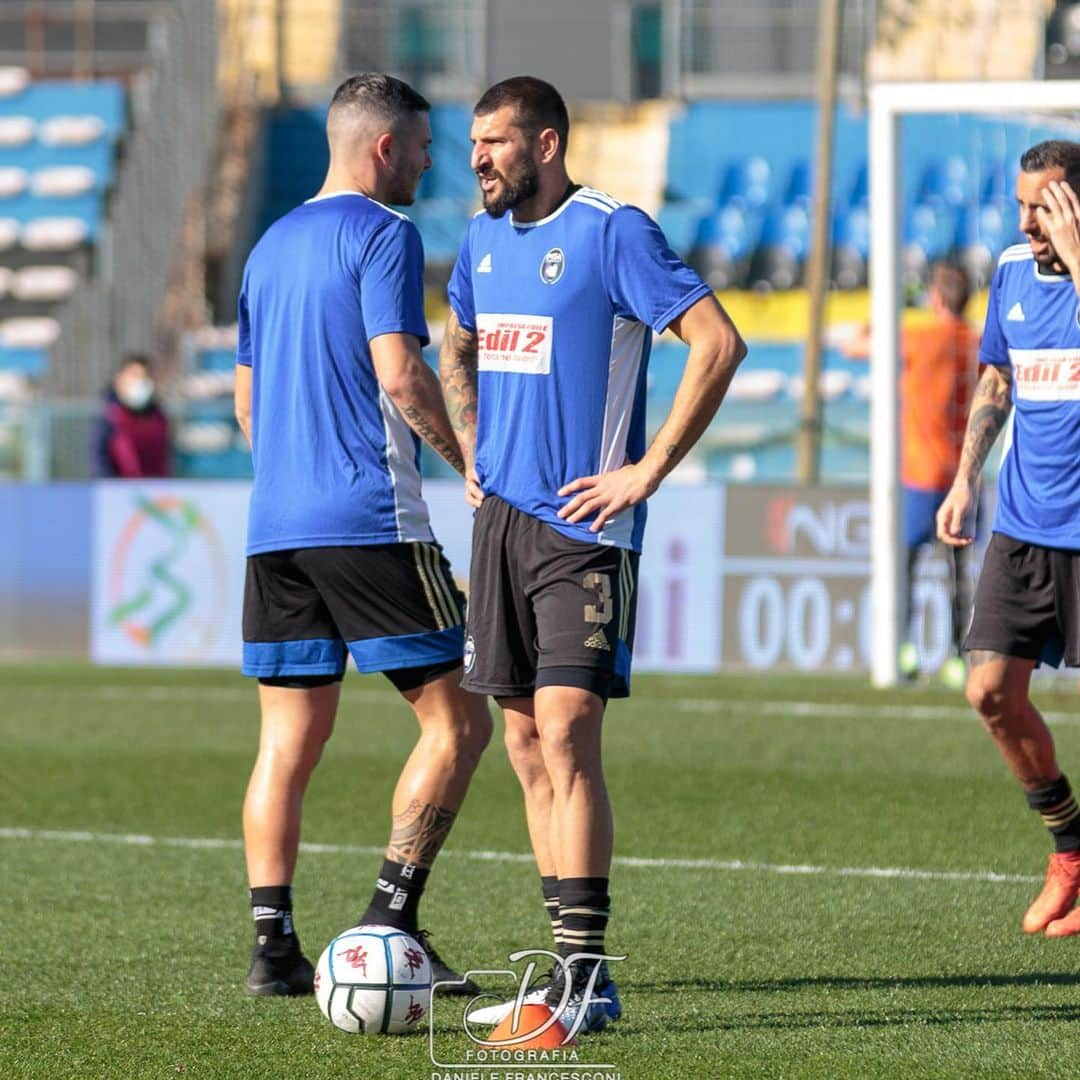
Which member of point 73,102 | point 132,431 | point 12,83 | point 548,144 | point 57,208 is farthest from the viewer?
point 12,83

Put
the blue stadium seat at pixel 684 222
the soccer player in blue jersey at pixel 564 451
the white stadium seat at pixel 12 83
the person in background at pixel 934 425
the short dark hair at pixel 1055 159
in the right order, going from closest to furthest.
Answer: the soccer player in blue jersey at pixel 564 451
the short dark hair at pixel 1055 159
the person in background at pixel 934 425
the blue stadium seat at pixel 684 222
the white stadium seat at pixel 12 83

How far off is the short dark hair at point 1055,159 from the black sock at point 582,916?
238 centimetres

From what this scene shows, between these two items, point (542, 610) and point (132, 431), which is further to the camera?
point (132, 431)

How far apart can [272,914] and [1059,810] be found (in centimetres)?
233

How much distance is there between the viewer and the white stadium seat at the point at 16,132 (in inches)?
999

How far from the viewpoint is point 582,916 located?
15.6 ft

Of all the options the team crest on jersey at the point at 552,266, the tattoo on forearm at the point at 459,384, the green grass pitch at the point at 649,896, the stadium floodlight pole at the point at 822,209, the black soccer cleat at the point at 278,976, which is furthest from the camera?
the stadium floodlight pole at the point at 822,209

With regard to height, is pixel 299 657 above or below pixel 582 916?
above

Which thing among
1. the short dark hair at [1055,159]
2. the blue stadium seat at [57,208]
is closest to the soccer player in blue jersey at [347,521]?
the short dark hair at [1055,159]

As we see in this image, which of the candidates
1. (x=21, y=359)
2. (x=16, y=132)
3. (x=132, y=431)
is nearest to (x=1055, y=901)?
(x=132, y=431)

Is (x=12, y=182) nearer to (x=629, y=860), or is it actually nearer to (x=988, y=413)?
(x=629, y=860)

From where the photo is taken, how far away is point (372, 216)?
5309 millimetres

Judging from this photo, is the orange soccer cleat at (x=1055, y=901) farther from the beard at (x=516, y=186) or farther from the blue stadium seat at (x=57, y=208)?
the blue stadium seat at (x=57, y=208)

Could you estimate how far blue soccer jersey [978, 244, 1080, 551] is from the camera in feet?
20.2
